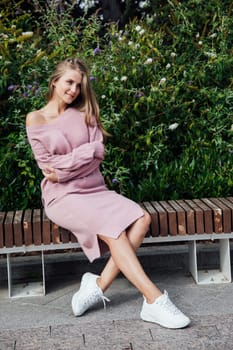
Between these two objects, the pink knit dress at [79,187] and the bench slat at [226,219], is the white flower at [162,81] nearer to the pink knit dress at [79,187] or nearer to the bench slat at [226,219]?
the pink knit dress at [79,187]

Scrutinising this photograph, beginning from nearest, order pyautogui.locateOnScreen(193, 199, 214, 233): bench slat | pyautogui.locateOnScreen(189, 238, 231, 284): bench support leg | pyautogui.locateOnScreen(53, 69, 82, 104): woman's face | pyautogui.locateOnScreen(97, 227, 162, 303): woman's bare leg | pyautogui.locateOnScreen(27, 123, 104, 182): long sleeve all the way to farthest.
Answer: pyautogui.locateOnScreen(97, 227, 162, 303): woman's bare leg
pyautogui.locateOnScreen(27, 123, 104, 182): long sleeve
pyautogui.locateOnScreen(53, 69, 82, 104): woman's face
pyautogui.locateOnScreen(193, 199, 214, 233): bench slat
pyautogui.locateOnScreen(189, 238, 231, 284): bench support leg

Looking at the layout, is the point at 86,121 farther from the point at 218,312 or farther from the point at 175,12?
the point at 175,12

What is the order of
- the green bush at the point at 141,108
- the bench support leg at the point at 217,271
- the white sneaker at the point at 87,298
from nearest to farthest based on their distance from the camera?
the white sneaker at the point at 87,298 → the bench support leg at the point at 217,271 → the green bush at the point at 141,108

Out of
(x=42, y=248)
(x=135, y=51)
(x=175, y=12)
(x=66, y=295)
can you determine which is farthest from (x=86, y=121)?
(x=175, y=12)

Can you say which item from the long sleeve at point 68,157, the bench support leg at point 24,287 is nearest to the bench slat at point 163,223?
the long sleeve at point 68,157

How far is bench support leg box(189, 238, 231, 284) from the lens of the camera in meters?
3.92

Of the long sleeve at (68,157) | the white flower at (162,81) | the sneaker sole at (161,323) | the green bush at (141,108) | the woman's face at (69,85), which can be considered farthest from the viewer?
the white flower at (162,81)

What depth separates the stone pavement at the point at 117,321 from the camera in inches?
118

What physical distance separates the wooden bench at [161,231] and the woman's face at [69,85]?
0.74m

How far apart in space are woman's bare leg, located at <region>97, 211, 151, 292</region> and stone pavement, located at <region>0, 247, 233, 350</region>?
175 mm

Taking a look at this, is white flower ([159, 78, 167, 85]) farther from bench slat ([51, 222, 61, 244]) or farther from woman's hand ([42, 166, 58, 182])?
bench slat ([51, 222, 61, 244])

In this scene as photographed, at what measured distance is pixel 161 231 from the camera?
12.3 ft

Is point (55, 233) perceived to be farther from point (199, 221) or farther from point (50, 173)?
point (199, 221)

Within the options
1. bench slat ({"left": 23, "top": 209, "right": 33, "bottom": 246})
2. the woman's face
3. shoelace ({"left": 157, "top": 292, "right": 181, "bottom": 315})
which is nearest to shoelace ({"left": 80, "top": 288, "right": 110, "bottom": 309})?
shoelace ({"left": 157, "top": 292, "right": 181, "bottom": 315})
